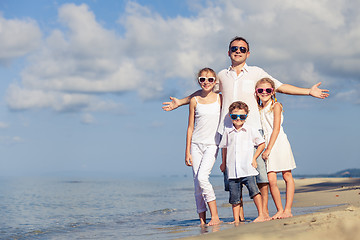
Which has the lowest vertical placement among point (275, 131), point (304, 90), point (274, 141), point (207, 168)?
point (207, 168)

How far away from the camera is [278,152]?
601 cm

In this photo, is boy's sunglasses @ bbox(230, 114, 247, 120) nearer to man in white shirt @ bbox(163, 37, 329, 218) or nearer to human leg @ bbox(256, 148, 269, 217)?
man in white shirt @ bbox(163, 37, 329, 218)

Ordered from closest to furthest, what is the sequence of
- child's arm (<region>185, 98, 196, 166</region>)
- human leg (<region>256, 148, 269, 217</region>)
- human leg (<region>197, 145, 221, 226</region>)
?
human leg (<region>256, 148, 269, 217</region>) < human leg (<region>197, 145, 221, 226</region>) < child's arm (<region>185, 98, 196, 166</region>)

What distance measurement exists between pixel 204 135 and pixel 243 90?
89cm

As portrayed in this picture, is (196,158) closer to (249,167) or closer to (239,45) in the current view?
(249,167)


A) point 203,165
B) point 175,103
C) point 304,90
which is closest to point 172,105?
point 175,103

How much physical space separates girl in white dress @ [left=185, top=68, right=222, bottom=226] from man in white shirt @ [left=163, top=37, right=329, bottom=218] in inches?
5.9

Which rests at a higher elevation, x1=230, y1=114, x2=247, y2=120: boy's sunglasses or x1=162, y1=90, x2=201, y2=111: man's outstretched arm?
x1=162, y1=90, x2=201, y2=111: man's outstretched arm

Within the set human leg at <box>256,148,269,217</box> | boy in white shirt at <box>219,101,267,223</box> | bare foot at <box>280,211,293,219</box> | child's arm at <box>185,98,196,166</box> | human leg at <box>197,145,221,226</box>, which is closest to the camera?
bare foot at <box>280,211,293,219</box>

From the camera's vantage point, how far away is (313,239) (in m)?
3.58

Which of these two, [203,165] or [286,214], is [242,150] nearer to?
[203,165]

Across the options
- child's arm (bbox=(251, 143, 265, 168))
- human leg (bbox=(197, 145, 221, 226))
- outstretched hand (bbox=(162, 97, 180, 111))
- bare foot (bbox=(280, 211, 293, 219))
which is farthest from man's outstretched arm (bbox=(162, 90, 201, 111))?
bare foot (bbox=(280, 211, 293, 219))

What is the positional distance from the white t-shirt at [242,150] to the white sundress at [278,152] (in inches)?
8.4

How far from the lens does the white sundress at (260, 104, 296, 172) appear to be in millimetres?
6012
